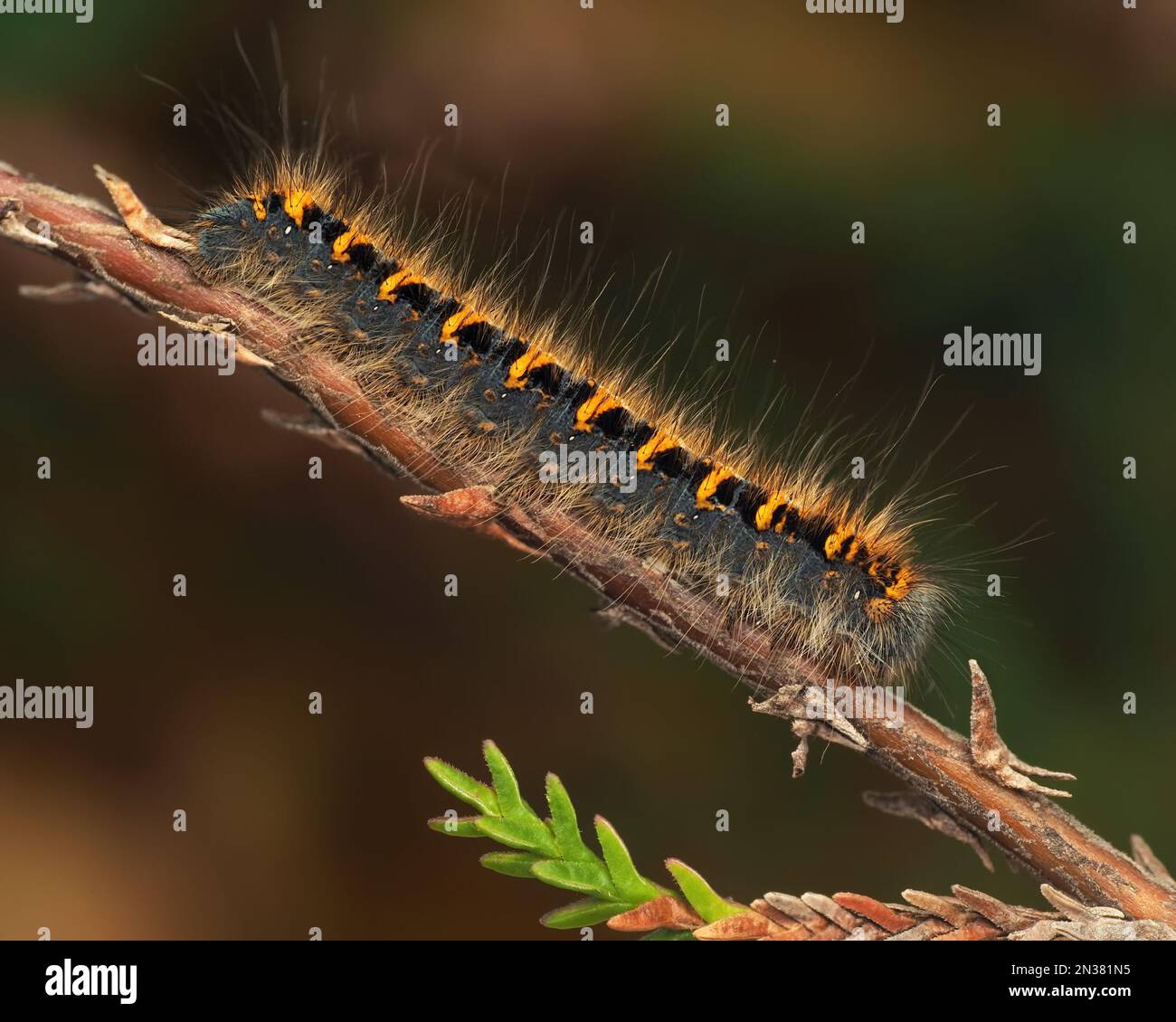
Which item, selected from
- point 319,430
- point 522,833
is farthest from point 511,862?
point 319,430

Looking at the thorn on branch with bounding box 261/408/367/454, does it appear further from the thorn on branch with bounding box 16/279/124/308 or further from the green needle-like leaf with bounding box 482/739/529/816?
the green needle-like leaf with bounding box 482/739/529/816

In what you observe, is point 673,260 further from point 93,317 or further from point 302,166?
point 93,317

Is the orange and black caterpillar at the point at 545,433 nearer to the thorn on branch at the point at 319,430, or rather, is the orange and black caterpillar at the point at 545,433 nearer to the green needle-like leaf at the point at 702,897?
the thorn on branch at the point at 319,430

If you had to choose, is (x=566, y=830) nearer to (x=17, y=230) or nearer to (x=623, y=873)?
(x=623, y=873)

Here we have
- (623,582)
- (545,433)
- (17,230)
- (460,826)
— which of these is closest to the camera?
(460,826)

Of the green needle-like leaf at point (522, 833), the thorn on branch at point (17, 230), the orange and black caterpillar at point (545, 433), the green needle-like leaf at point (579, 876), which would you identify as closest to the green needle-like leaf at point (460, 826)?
the green needle-like leaf at point (522, 833)
